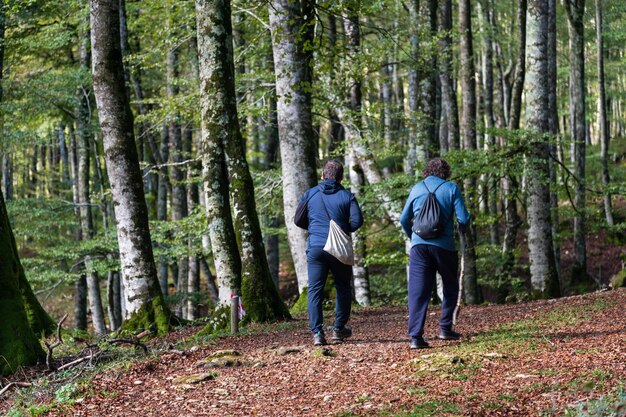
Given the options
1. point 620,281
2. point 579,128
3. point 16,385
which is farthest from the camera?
point 579,128

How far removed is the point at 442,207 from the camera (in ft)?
23.5

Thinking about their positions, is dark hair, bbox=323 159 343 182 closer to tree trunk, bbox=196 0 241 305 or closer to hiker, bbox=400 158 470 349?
hiker, bbox=400 158 470 349

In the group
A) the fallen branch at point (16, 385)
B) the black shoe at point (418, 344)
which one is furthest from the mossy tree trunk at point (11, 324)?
the black shoe at point (418, 344)

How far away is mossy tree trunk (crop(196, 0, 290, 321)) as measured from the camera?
999 cm

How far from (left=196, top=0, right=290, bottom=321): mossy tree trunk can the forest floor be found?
1.39 meters

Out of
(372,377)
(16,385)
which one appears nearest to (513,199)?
(372,377)

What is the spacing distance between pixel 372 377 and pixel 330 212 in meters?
2.16

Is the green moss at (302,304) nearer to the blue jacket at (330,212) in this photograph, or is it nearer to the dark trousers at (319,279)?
the dark trousers at (319,279)

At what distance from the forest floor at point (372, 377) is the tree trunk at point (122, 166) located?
182 centimetres

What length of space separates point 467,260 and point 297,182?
580 cm

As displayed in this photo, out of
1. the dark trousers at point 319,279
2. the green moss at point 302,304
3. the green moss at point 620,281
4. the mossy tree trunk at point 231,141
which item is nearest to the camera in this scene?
the dark trousers at point 319,279

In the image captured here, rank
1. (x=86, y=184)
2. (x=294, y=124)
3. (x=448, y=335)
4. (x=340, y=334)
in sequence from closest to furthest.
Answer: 1. (x=448, y=335)
2. (x=340, y=334)
3. (x=294, y=124)
4. (x=86, y=184)

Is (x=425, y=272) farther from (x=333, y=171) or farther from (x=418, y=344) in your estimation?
(x=333, y=171)

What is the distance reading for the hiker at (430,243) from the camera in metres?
7.07
